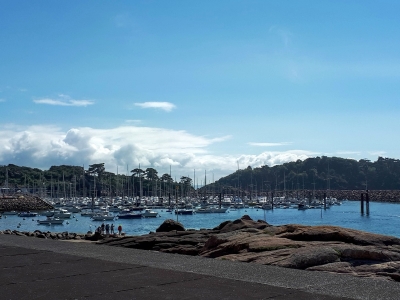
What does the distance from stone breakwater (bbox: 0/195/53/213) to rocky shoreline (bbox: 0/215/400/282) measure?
126650 mm

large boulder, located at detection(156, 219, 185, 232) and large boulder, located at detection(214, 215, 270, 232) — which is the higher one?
large boulder, located at detection(214, 215, 270, 232)

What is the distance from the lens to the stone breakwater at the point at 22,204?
142 metres

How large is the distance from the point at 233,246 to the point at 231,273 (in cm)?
530

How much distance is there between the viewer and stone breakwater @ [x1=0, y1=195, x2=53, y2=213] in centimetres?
14238

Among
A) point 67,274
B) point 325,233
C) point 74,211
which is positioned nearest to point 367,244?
point 325,233

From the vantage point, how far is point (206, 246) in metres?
19.4

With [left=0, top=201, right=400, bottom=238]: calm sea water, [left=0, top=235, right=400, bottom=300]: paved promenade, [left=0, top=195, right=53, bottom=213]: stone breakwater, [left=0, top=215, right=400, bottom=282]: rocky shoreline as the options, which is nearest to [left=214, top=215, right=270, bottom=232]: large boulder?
[left=0, top=215, right=400, bottom=282]: rocky shoreline

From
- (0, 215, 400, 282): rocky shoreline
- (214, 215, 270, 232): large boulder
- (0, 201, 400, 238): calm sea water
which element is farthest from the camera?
(0, 201, 400, 238): calm sea water

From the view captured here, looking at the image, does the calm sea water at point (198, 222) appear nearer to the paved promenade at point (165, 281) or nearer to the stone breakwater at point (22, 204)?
the stone breakwater at point (22, 204)

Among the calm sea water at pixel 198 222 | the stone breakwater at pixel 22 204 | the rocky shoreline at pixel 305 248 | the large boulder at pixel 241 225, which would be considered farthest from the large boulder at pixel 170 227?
the stone breakwater at pixel 22 204

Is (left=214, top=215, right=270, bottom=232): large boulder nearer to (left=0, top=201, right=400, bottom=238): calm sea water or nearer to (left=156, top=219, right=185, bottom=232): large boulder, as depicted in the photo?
(left=156, top=219, right=185, bottom=232): large boulder

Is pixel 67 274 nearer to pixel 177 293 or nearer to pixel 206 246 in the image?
pixel 177 293

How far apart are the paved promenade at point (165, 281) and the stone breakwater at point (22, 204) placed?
134 m

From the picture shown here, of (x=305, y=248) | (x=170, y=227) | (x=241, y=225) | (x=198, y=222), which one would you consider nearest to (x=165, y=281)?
(x=305, y=248)
